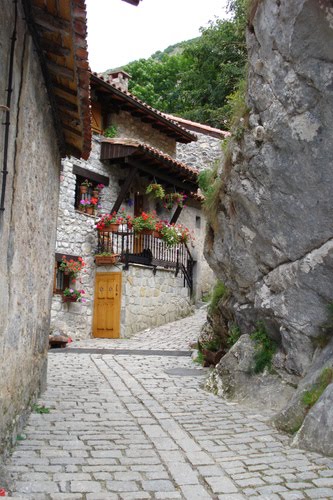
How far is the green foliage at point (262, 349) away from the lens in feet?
23.0

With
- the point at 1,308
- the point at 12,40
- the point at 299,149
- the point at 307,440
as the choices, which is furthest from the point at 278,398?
the point at 12,40

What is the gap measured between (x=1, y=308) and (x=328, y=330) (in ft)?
12.2

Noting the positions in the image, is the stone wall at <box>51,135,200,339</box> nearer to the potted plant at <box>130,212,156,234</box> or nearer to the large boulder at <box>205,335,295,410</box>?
the potted plant at <box>130,212,156,234</box>

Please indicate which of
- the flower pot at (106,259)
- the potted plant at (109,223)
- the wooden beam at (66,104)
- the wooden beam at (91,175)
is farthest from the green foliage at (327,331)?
the wooden beam at (91,175)

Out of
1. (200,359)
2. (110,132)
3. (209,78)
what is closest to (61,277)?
(110,132)

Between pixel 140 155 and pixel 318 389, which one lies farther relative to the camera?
pixel 140 155

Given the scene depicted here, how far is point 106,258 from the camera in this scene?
1557 cm

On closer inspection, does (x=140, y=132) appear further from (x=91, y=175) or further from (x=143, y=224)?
(x=143, y=224)

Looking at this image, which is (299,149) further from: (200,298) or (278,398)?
(200,298)

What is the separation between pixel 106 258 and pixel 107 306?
141 cm

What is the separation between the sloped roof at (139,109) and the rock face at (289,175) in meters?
9.62

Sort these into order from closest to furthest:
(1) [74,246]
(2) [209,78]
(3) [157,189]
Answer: (1) [74,246]
(3) [157,189]
(2) [209,78]

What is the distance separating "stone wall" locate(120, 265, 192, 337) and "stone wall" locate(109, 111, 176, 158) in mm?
5036

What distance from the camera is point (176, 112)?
3016 cm
